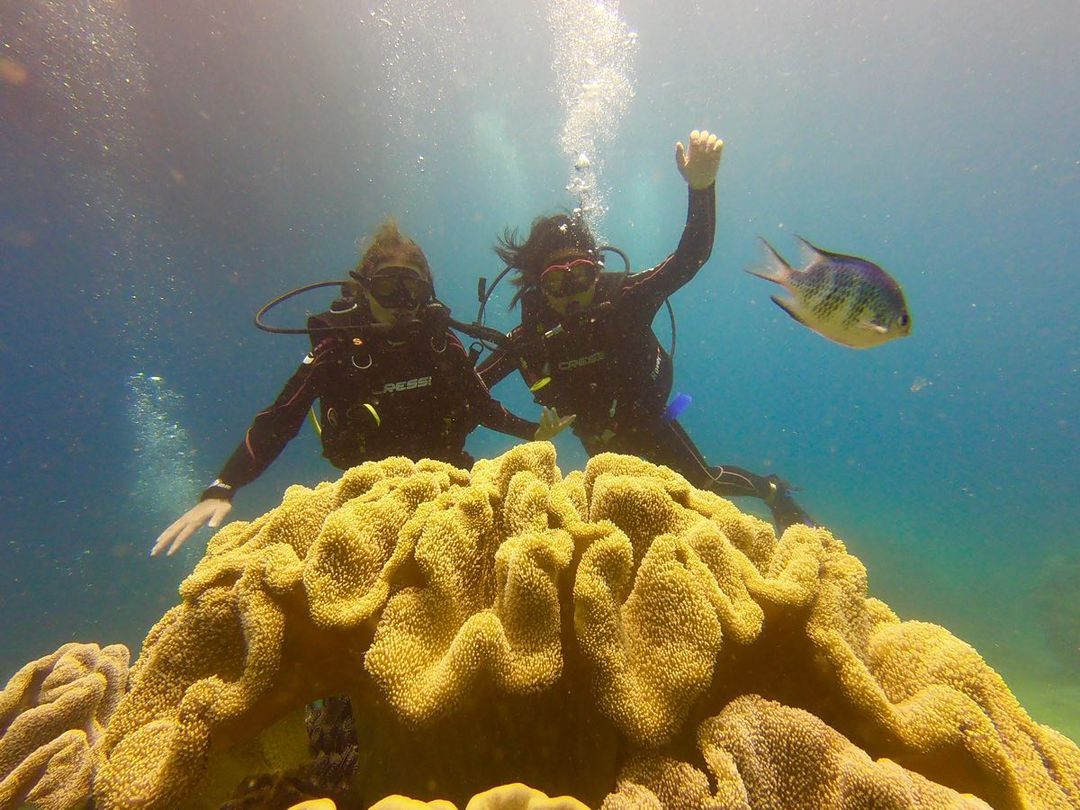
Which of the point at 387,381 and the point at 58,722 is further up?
the point at 387,381

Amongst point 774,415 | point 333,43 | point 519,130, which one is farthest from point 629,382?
point 774,415

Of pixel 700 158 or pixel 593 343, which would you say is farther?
pixel 593 343

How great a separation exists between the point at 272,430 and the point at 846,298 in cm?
492

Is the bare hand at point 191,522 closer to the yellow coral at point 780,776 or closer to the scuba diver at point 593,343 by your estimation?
the yellow coral at point 780,776

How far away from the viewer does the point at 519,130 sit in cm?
4675

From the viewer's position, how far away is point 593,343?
619 centimetres

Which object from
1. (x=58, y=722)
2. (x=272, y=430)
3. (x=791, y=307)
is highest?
(x=272, y=430)

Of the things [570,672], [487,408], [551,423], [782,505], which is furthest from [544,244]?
[570,672]

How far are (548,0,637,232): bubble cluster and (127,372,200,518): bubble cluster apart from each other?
145ft

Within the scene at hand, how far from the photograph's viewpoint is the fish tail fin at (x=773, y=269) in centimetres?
277

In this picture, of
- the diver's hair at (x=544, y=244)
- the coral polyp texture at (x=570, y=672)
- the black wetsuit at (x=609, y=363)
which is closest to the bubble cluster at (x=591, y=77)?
the diver's hair at (x=544, y=244)

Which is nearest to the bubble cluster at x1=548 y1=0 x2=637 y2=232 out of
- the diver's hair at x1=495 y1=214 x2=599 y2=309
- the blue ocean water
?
the blue ocean water

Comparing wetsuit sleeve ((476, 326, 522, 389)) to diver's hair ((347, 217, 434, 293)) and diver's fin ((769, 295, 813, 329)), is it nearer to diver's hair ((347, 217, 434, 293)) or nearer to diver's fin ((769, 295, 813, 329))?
diver's hair ((347, 217, 434, 293))

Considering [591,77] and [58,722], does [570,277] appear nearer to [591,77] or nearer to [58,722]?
[58,722]
